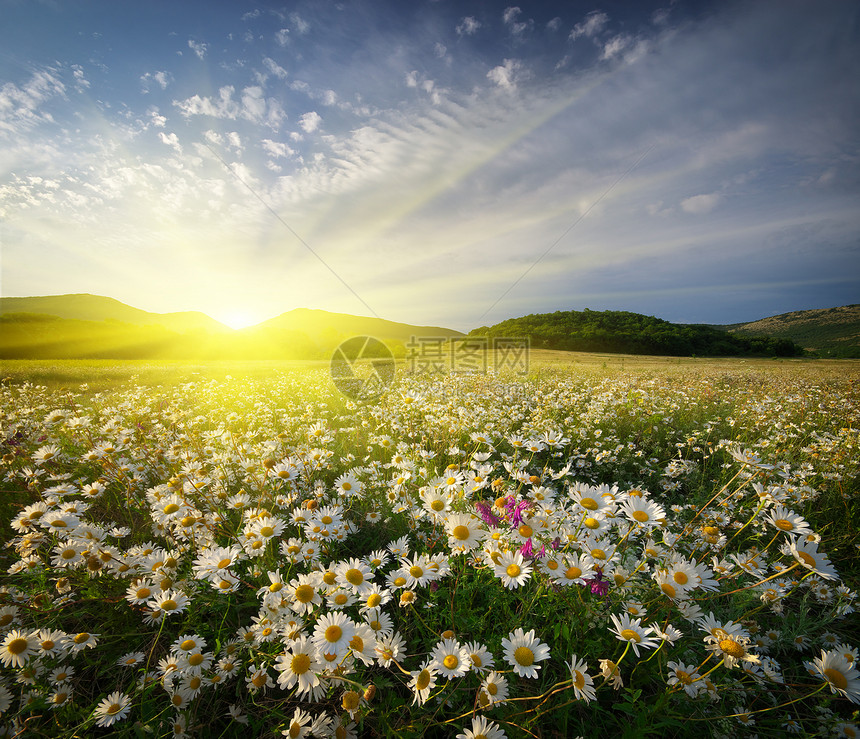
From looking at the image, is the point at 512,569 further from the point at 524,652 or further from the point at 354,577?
the point at 354,577

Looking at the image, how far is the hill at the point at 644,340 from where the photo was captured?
1706 inches

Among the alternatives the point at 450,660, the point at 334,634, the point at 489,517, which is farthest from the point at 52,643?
the point at 489,517

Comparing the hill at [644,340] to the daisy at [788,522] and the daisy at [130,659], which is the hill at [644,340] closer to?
the daisy at [788,522]

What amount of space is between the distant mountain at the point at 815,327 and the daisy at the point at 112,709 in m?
78.4

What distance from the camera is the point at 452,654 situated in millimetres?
1560

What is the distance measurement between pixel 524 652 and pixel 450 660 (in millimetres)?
334

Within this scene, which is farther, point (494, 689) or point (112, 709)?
point (112, 709)

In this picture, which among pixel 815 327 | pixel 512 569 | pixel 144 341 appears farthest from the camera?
pixel 815 327

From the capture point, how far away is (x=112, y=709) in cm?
167

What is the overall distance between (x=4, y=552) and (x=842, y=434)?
9677 millimetres

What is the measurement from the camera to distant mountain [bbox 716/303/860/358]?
58.3 meters

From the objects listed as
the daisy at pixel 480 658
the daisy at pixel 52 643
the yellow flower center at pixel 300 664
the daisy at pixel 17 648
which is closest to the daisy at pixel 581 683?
the daisy at pixel 480 658

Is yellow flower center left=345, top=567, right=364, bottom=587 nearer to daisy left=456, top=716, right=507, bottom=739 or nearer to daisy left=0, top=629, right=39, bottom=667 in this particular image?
daisy left=456, top=716, right=507, bottom=739

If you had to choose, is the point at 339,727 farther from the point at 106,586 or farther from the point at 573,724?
the point at 106,586
